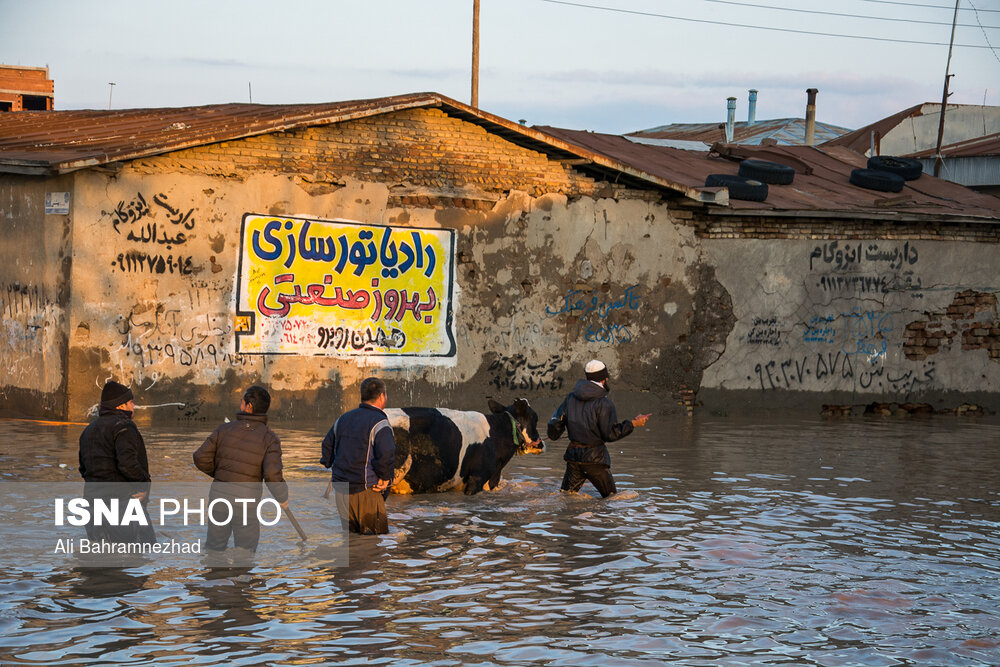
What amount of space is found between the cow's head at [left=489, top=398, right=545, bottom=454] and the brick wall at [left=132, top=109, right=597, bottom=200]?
628 centimetres

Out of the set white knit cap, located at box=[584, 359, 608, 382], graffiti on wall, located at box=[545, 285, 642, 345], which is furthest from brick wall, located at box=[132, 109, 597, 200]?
white knit cap, located at box=[584, 359, 608, 382]

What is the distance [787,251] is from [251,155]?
9581 mm

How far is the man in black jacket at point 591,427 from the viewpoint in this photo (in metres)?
11.6

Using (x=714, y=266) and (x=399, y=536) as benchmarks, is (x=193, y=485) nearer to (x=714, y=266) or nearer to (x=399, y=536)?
(x=399, y=536)

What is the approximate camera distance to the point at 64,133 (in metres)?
18.8

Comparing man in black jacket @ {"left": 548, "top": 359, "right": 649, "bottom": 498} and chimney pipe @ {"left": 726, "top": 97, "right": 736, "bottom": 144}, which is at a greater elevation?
chimney pipe @ {"left": 726, "top": 97, "right": 736, "bottom": 144}

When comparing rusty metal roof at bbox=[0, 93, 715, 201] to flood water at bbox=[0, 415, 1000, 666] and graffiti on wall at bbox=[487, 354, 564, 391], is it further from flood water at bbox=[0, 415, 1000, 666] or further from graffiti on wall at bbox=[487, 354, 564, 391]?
flood water at bbox=[0, 415, 1000, 666]

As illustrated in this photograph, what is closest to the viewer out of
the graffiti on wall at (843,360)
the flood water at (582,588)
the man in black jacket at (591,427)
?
the flood water at (582,588)

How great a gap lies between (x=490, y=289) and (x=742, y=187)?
17.5 feet

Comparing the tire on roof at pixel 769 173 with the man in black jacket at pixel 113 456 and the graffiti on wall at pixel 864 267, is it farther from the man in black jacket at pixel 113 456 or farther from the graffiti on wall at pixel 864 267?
the man in black jacket at pixel 113 456

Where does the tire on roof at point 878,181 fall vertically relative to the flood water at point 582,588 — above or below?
above

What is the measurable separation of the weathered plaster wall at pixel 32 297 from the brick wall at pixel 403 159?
1476 millimetres

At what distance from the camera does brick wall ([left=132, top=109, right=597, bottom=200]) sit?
16406 millimetres

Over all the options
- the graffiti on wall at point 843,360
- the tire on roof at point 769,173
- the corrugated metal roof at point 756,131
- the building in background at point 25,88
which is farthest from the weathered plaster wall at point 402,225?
the building in background at point 25,88
